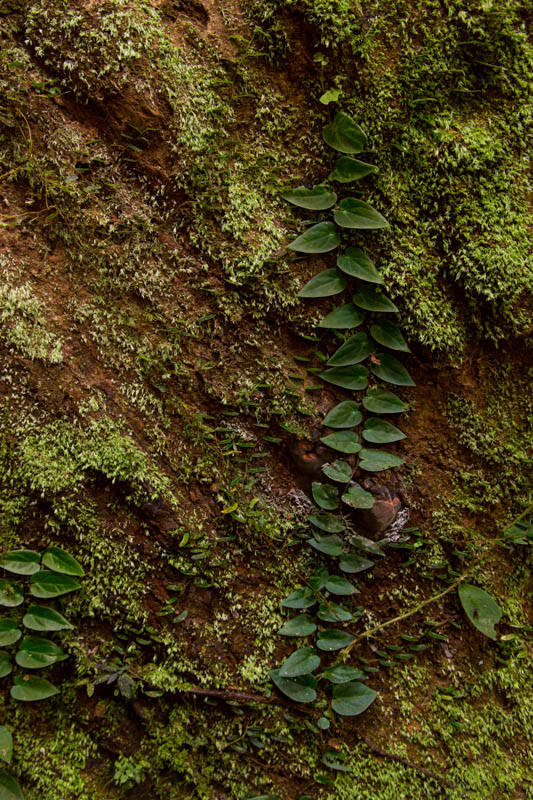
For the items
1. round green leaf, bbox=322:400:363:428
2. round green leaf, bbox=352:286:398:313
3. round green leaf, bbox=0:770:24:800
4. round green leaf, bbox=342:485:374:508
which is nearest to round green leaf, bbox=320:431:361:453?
round green leaf, bbox=322:400:363:428

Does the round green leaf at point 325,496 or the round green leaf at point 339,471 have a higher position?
the round green leaf at point 339,471

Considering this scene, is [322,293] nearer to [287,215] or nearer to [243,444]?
[287,215]

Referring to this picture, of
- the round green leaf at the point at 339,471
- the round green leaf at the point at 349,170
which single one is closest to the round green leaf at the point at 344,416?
the round green leaf at the point at 339,471

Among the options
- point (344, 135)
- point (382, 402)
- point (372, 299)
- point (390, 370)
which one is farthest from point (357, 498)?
point (344, 135)

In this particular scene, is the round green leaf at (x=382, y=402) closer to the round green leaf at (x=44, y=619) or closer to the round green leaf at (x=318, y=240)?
the round green leaf at (x=318, y=240)

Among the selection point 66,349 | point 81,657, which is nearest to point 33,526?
point 81,657

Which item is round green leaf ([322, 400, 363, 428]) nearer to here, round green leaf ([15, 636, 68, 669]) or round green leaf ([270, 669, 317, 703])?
round green leaf ([270, 669, 317, 703])

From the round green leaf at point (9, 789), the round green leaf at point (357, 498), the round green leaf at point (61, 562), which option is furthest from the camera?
the round green leaf at point (357, 498)
